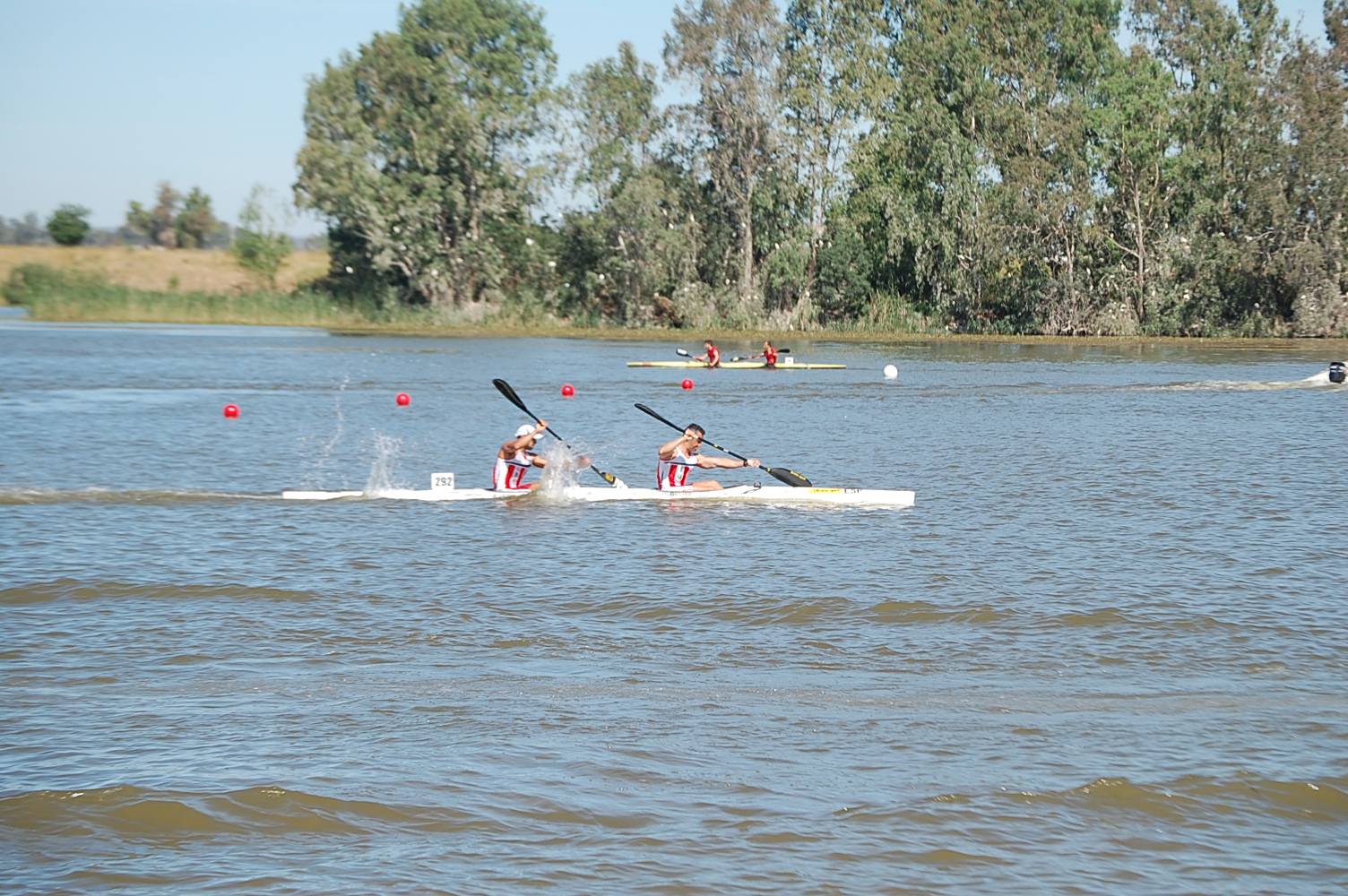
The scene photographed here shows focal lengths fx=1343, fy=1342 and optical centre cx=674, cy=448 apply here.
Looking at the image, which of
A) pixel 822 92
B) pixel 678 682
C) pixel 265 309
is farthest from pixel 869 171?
pixel 678 682

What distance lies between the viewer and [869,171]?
63.9 meters

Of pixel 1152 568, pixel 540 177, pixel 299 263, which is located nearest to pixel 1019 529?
pixel 1152 568

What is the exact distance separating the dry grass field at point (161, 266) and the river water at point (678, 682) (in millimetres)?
57552

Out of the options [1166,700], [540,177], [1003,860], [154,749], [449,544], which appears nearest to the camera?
[1003,860]

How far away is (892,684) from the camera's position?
9.43m

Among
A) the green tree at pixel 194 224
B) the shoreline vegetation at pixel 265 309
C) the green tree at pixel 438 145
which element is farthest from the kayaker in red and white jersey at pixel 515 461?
the green tree at pixel 194 224

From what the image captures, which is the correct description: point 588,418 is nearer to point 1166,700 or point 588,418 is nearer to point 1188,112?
point 1166,700

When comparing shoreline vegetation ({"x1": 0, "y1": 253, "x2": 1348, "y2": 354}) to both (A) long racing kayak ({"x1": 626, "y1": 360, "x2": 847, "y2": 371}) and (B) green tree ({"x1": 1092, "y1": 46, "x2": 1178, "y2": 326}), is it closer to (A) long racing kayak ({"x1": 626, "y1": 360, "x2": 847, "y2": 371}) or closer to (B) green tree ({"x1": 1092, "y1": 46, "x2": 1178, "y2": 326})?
(B) green tree ({"x1": 1092, "y1": 46, "x2": 1178, "y2": 326})

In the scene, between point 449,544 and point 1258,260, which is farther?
point 1258,260

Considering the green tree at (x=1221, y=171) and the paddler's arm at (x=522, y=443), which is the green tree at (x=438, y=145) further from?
the paddler's arm at (x=522, y=443)

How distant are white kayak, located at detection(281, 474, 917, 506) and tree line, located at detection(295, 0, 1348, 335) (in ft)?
137

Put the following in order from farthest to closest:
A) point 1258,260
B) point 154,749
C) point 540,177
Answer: point 540,177 → point 1258,260 → point 154,749

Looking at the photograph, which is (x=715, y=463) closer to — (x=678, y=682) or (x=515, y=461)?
(x=515, y=461)

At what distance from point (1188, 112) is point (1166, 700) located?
52.7 meters
